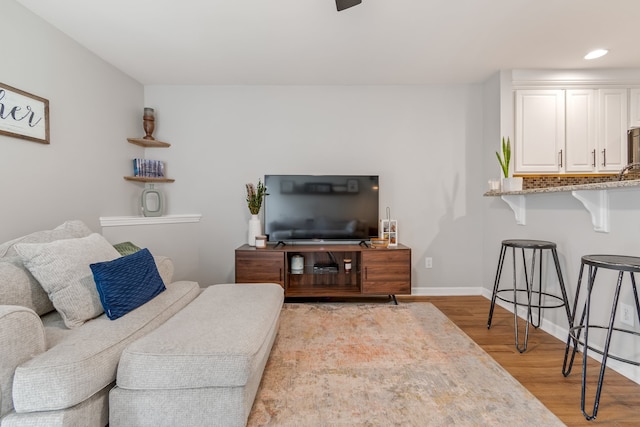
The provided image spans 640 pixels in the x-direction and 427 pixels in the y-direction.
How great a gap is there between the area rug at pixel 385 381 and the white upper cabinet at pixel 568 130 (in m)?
1.99

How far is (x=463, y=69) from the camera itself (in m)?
3.13

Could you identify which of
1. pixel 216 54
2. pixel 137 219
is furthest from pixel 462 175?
pixel 137 219

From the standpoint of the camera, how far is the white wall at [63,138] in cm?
205

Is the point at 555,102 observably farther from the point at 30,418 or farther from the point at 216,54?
the point at 30,418

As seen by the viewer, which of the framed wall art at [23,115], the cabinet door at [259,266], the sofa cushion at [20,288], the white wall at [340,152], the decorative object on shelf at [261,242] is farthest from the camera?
the white wall at [340,152]

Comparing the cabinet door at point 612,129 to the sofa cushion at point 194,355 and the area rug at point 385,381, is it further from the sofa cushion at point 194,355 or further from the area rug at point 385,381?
the sofa cushion at point 194,355

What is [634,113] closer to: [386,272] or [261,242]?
[386,272]

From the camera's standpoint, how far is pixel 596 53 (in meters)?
A: 2.79

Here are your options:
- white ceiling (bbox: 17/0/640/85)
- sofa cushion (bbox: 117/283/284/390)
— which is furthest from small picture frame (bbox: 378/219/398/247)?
sofa cushion (bbox: 117/283/284/390)

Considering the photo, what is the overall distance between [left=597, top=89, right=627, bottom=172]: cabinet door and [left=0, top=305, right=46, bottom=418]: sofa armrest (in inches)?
176

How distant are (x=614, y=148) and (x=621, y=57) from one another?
838 mm

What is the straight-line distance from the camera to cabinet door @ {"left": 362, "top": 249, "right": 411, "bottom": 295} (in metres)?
3.08

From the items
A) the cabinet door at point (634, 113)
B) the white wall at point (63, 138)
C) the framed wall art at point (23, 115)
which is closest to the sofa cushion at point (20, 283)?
the white wall at point (63, 138)

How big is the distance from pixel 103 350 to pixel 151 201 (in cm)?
243
